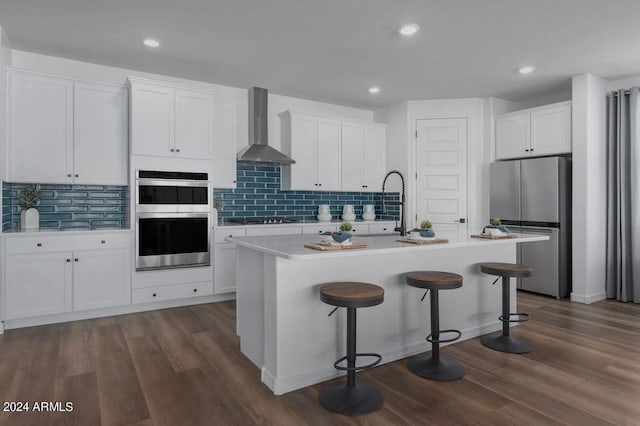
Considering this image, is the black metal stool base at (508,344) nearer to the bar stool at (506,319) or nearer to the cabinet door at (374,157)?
the bar stool at (506,319)

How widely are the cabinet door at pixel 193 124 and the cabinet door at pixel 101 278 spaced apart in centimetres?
127

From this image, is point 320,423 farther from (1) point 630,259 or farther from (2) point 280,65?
(1) point 630,259

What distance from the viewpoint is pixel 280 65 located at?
4.30m

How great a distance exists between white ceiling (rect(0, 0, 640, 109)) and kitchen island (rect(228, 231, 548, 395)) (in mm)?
1793

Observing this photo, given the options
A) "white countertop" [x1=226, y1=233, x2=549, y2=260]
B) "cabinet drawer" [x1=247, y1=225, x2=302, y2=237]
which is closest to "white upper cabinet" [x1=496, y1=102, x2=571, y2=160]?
"white countertop" [x1=226, y1=233, x2=549, y2=260]

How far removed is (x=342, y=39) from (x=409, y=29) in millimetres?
611

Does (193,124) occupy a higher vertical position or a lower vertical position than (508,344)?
higher

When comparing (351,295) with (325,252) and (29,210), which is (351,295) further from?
(29,210)

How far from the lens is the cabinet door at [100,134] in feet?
13.1

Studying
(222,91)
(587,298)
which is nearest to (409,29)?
(222,91)

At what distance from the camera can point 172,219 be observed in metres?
4.26

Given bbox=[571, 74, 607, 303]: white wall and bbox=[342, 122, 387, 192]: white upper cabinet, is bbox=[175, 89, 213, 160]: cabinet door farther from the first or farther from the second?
bbox=[571, 74, 607, 303]: white wall

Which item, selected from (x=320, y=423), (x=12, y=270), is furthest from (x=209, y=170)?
(x=320, y=423)

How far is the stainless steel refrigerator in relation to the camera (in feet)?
15.7
